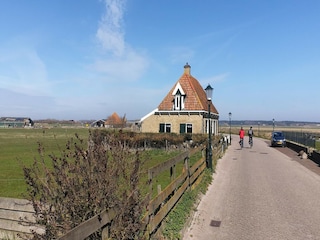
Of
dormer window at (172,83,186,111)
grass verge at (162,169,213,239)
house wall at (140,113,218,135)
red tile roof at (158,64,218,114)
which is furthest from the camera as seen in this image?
dormer window at (172,83,186,111)

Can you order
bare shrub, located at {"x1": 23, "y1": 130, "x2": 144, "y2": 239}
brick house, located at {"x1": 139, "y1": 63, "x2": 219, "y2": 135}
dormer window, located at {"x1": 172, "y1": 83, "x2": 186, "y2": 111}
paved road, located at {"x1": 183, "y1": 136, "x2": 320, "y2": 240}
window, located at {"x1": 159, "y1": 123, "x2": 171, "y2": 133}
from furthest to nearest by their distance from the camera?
1. window, located at {"x1": 159, "y1": 123, "x2": 171, "y2": 133}
2. dormer window, located at {"x1": 172, "y1": 83, "x2": 186, "y2": 111}
3. brick house, located at {"x1": 139, "y1": 63, "x2": 219, "y2": 135}
4. paved road, located at {"x1": 183, "y1": 136, "x2": 320, "y2": 240}
5. bare shrub, located at {"x1": 23, "y1": 130, "x2": 144, "y2": 239}

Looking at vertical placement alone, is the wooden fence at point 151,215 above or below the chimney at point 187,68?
below

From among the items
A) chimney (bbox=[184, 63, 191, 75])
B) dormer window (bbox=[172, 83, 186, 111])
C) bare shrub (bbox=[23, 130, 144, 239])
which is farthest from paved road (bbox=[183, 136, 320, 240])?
chimney (bbox=[184, 63, 191, 75])

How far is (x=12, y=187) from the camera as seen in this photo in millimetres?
11219

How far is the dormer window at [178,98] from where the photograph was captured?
3070 centimetres

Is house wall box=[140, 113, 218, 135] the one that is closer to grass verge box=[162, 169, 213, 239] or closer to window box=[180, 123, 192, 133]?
window box=[180, 123, 192, 133]

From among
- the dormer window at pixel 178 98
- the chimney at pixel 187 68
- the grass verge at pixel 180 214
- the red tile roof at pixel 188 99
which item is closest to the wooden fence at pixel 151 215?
the grass verge at pixel 180 214

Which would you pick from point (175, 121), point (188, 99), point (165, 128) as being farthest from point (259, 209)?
point (188, 99)

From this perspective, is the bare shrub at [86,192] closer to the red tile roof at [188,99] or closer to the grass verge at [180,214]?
the grass verge at [180,214]

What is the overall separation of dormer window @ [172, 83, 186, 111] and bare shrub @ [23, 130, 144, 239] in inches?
1057

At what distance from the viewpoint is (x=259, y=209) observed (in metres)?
7.45

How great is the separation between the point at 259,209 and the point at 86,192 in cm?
542

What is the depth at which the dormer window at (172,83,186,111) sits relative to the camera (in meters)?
30.7

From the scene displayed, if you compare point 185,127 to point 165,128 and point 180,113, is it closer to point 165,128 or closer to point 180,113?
point 180,113
